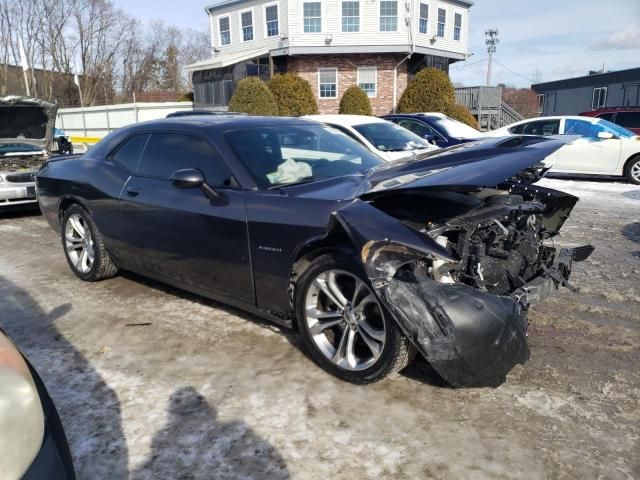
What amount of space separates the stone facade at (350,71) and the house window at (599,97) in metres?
18.2

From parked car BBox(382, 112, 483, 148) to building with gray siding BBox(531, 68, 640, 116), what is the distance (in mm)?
25118

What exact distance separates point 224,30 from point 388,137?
78.1ft

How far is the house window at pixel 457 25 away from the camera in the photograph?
2886 centimetres

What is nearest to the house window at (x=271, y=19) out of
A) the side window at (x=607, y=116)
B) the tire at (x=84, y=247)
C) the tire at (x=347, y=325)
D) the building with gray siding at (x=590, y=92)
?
the side window at (x=607, y=116)

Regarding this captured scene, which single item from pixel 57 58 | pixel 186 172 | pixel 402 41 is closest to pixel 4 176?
pixel 186 172

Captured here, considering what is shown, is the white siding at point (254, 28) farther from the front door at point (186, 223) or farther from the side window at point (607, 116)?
the front door at point (186, 223)

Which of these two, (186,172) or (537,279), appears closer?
(537,279)

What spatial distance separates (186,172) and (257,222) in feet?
2.09

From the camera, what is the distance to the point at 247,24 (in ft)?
92.2

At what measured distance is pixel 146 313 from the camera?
4.43 m

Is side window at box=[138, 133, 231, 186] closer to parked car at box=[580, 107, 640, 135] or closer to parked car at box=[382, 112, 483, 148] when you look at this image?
parked car at box=[382, 112, 483, 148]

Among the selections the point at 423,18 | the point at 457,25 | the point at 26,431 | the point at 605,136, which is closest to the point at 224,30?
the point at 423,18

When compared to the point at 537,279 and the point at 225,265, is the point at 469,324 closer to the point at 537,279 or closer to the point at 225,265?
the point at 537,279

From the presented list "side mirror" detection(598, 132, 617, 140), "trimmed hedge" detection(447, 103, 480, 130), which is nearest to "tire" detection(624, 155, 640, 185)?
"side mirror" detection(598, 132, 617, 140)
